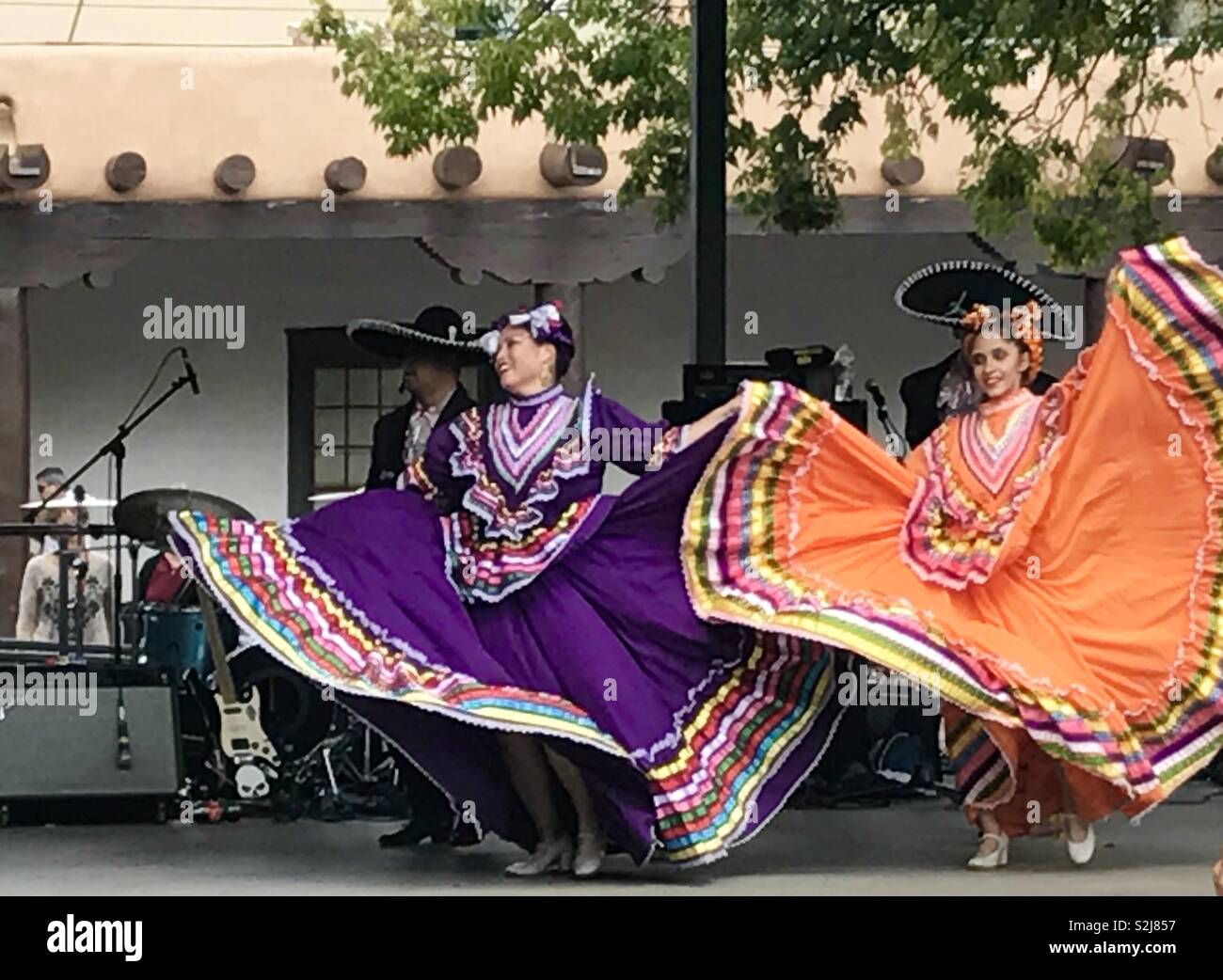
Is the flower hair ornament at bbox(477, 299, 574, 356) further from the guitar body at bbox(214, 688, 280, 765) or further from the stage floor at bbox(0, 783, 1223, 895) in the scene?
the guitar body at bbox(214, 688, 280, 765)

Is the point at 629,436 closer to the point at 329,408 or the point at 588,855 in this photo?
the point at 588,855

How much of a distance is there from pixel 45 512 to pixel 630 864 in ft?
12.1

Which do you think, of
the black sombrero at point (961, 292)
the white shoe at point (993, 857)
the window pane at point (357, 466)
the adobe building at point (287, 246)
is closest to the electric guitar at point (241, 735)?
the white shoe at point (993, 857)

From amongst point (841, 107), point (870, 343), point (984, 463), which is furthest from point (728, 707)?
point (870, 343)

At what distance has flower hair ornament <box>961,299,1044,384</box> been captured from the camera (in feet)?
26.0

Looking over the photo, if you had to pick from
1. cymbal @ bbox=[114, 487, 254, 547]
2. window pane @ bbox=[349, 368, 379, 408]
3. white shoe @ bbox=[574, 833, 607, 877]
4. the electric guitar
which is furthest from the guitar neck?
window pane @ bbox=[349, 368, 379, 408]

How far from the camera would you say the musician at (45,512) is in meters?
10.7

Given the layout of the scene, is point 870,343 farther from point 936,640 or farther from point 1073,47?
point 936,640

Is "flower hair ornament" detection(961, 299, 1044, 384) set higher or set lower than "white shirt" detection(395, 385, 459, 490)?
higher

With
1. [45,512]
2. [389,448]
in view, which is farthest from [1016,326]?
[45,512]

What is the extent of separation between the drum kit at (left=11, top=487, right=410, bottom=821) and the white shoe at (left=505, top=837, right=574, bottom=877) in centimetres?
130

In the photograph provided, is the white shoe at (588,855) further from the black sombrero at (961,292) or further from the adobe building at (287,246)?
the adobe building at (287,246)

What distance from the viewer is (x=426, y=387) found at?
8.62m
